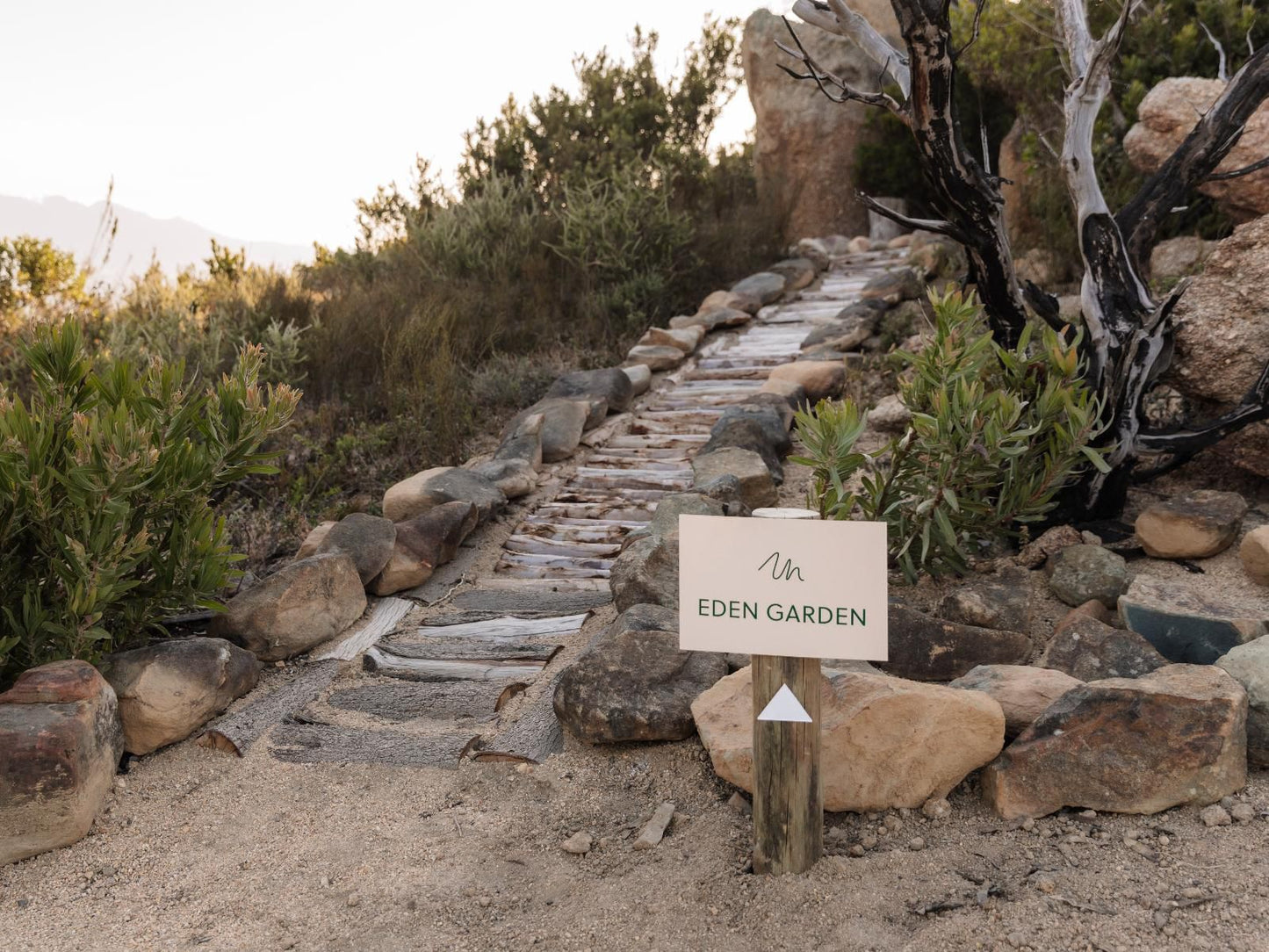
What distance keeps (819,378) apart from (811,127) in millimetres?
7452

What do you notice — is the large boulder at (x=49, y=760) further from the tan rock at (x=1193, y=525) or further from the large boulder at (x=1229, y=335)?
the large boulder at (x=1229, y=335)

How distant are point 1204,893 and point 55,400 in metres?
3.45

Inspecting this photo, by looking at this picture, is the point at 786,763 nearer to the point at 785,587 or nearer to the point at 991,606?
the point at 785,587

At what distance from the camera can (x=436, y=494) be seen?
15.9 ft

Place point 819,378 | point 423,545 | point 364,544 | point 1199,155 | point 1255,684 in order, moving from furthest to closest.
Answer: point 819,378 → point 423,545 → point 364,544 → point 1199,155 → point 1255,684

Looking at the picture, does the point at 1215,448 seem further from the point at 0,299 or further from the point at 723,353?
the point at 0,299

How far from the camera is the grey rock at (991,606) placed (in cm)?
322

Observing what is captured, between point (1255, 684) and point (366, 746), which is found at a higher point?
point (1255, 684)

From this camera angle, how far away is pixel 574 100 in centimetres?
1076

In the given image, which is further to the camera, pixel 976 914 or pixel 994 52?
pixel 994 52

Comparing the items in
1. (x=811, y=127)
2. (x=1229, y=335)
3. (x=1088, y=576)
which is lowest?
(x=1088, y=576)

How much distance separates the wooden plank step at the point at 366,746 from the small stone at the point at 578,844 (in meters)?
0.57

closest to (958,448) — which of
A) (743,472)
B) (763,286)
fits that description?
(743,472)

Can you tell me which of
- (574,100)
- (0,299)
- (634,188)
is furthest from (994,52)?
(0,299)
